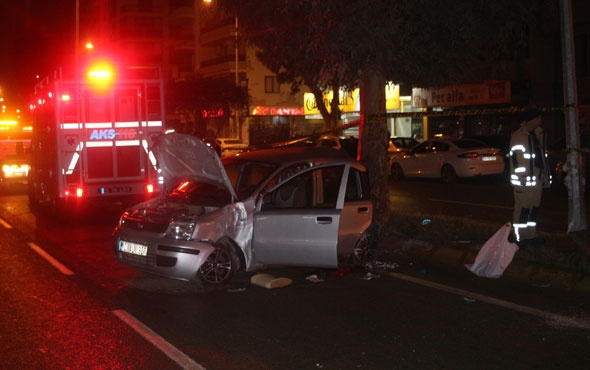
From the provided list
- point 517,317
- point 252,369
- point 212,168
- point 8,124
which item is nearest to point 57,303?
point 212,168

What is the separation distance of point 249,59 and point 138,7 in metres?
20.7

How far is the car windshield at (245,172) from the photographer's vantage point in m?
8.90

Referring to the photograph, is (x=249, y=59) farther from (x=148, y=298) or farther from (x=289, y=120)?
(x=148, y=298)

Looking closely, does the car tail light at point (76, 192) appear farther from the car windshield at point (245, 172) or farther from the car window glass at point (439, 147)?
the car window glass at point (439, 147)

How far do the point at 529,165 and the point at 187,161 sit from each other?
4.38m

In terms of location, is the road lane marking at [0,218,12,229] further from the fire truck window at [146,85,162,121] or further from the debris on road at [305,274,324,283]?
the debris on road at [305,274,324,283]

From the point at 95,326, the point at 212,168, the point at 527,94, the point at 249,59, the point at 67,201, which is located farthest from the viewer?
the point at 249,59

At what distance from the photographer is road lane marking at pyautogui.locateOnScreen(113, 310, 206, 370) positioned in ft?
18.6

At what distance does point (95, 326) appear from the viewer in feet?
22.4

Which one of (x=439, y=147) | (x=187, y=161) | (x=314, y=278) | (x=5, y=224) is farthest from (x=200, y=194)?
(x=439, y=147)

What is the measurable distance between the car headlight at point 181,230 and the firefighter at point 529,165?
4.32 metres

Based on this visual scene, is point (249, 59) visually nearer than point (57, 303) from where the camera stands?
No

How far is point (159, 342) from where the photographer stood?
20.5 feet

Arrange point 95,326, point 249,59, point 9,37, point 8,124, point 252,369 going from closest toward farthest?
1. point 252,369
2. point 95,326
3. point 8,124
4. point 9,37
5. point 249,59
